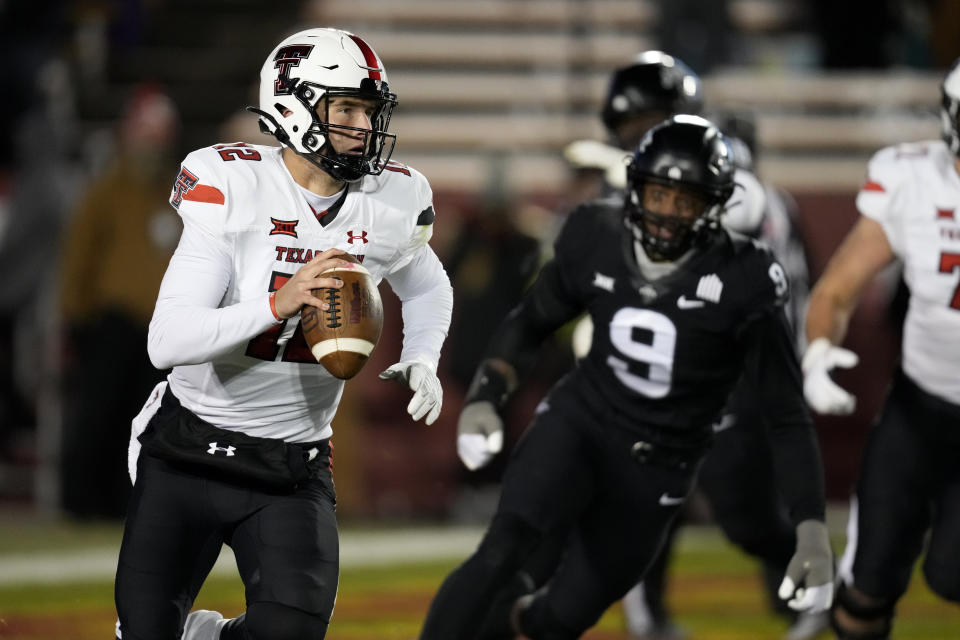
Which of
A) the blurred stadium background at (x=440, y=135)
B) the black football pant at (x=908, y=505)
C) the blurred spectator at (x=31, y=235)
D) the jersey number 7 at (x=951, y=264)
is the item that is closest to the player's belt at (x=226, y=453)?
the black football pant at (x=908, y=505)

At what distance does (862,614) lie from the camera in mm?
3975

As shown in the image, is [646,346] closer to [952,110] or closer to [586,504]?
[586,504]

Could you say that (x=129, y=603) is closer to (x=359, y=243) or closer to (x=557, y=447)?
(x=359, y=243)

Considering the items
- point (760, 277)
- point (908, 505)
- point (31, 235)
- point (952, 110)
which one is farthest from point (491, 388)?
point (31, 235)

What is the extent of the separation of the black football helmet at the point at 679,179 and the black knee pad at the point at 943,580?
1038 millimetres

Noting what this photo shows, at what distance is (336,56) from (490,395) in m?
1.04

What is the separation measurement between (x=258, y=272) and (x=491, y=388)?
3.00 ft

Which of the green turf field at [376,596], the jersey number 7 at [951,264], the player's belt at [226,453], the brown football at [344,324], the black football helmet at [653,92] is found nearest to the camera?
the brown football at [344,324]

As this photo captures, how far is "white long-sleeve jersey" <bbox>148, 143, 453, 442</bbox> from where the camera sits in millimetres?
3057

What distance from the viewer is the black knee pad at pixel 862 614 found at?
13.0 ft

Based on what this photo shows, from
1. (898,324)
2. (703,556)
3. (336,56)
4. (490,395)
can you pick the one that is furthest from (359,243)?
(703,556)

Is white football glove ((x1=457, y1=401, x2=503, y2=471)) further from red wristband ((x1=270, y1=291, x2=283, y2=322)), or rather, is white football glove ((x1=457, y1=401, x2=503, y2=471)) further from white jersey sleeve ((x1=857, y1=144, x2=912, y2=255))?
white jersey sleeve ((x1=857, y1=144, x2=912, y2=255))

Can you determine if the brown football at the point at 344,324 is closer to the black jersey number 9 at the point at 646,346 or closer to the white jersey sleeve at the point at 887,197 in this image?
the black jersey number 9 at the point at 646,346

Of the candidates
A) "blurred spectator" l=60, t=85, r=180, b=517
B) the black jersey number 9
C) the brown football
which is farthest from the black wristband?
"blurred spectator" l=60, t=85, r=180, b=517
